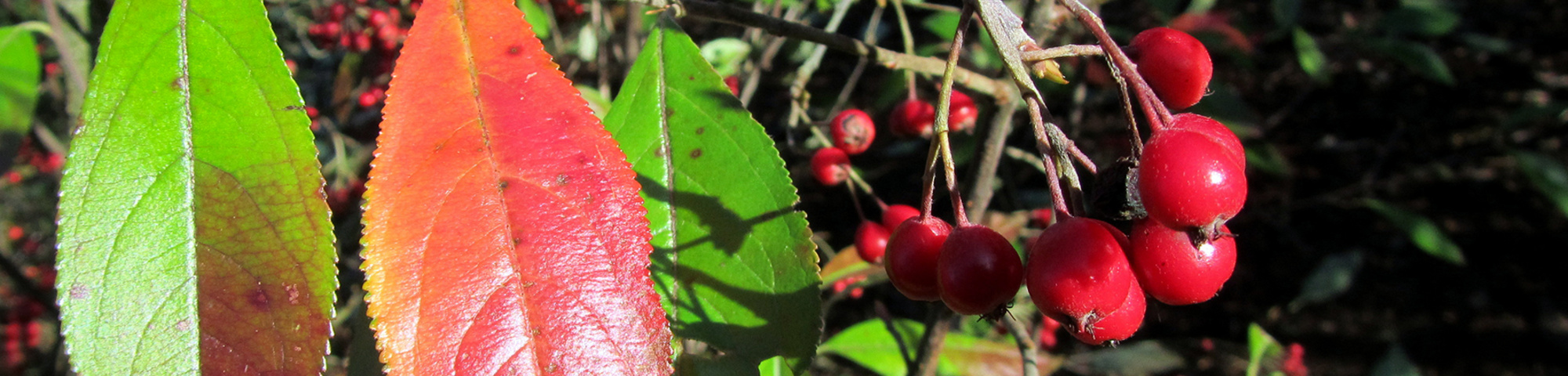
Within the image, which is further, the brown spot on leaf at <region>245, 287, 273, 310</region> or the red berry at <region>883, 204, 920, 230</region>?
the red berry at <region>883, 204, 920, 230</region>

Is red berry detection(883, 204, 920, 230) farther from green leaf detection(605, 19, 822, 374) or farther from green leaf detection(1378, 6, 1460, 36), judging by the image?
green leaf detection(1378, 6, 1460, 36)

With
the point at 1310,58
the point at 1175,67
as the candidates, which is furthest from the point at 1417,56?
the point at 1175,67

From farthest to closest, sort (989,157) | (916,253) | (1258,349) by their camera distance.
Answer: (1258,349) < (989,157) < (916,253)

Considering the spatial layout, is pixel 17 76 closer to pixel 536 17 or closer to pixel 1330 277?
pixel 536 17

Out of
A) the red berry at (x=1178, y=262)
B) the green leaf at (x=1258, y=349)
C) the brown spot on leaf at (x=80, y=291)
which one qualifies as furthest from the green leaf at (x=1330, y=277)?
the brown spot on leaf at (x=80, y=291)

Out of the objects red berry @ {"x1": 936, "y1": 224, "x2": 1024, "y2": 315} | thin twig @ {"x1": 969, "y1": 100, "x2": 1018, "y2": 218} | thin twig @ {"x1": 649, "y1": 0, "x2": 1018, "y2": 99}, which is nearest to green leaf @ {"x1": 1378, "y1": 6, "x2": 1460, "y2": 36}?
thin twig @ {"x1": 969, "y1": 100, "x2": 1018, "y2": 218}

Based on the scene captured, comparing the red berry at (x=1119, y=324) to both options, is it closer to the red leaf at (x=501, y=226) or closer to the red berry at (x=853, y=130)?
the red leaf at (x=501, y=226)
